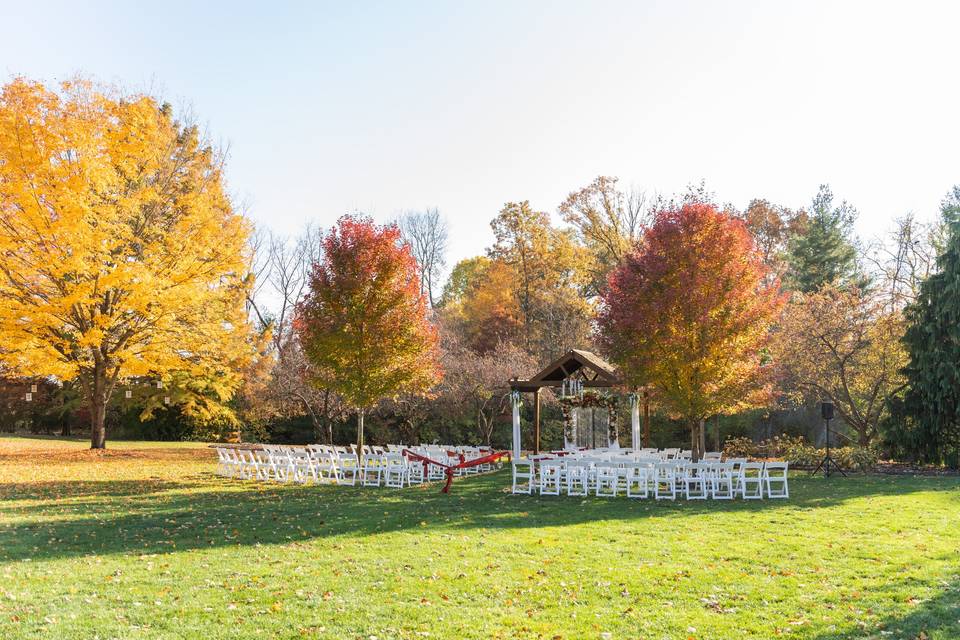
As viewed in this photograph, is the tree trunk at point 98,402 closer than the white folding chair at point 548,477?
No

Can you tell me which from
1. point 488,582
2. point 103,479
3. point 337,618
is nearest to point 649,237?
point 488,582

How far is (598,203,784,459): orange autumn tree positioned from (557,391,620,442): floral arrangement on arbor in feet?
19.0

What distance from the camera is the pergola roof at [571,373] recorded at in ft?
68.3

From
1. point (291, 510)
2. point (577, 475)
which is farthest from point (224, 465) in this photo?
point (577, 475)

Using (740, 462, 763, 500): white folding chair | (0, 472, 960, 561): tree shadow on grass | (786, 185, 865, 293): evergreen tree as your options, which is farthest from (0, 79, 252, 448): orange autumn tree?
(786, 185, 865, 293): evergreen tree

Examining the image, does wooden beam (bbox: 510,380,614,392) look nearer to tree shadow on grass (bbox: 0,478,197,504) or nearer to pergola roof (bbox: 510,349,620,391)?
pergola roof (bbox: 510,349,620,391)

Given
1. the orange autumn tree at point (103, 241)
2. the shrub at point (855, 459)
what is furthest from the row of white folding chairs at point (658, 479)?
the orange autumn tree at point (103, 241)


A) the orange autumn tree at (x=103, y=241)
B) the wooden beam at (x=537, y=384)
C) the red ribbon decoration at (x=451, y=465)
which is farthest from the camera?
the wooden beam at (x=537, y=384)

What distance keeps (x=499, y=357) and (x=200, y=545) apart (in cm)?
2255

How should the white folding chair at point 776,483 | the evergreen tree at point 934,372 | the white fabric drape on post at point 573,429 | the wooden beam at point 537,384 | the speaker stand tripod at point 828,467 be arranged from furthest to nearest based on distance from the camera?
the white fabric drape on post at point 573,429 < the wooden beam at point 537,384 < the evergreen tree at point 934,372 < the speaker stand tripod at point 828,467 < the white folding chair at point 776,483

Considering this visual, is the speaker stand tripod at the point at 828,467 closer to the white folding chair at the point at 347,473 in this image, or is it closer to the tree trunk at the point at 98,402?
the white folding chair at the point at 347,473

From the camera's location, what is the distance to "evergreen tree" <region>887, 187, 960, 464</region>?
65.5ft

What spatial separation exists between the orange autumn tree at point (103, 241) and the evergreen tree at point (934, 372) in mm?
20125

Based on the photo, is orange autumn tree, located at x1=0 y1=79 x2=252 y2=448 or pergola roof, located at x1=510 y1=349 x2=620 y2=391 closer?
orange autumn tree, located at x1=0 y1=79 x2=252 y2=448
